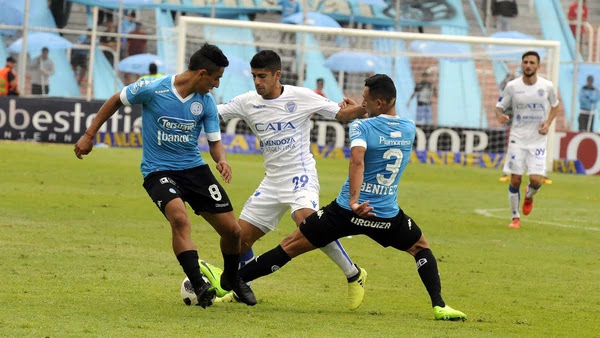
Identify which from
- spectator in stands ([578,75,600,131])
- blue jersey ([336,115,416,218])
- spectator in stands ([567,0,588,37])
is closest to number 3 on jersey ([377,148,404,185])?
blue jersey ([336,115,416,218])

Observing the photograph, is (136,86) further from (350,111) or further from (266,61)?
(350,111)

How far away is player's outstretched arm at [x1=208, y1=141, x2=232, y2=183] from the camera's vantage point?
8.91 meters

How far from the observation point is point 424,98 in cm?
3422

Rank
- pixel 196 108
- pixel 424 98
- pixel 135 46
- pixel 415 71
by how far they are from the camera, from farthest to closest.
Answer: pixel 135 46
pixel 415 71
pixel 424 98
pixel 196 108

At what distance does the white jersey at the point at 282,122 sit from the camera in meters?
9.87

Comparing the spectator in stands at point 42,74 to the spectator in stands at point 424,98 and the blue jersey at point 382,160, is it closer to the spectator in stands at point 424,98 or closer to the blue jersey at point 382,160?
the spectator in stands at point 424,98

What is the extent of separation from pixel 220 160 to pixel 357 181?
4.30ft

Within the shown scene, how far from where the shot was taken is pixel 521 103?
17.7 m

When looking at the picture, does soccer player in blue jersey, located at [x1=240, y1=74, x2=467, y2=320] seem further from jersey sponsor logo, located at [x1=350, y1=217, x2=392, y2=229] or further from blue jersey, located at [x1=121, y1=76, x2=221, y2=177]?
blue jersey, located at [x1=121, y1=76, x2=221, y2=177]

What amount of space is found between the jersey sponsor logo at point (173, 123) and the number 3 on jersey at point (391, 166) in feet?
5.15

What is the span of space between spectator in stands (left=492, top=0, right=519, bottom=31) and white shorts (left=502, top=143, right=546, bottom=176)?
25.2 metres

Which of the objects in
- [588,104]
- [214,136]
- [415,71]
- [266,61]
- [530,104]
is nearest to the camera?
[214,136]

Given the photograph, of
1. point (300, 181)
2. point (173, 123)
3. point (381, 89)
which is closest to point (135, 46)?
point (300, 181)

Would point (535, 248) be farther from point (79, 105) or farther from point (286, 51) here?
point (286, 51)
